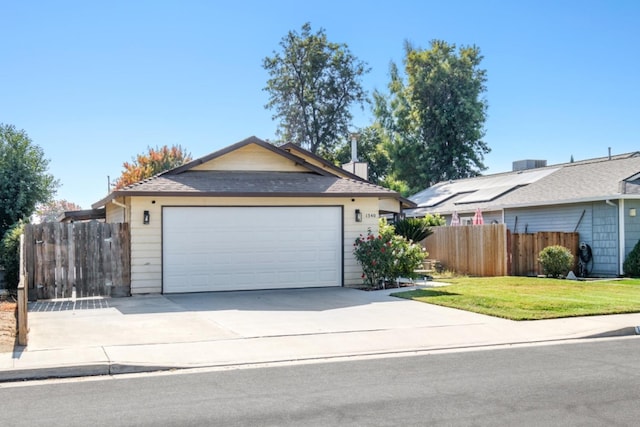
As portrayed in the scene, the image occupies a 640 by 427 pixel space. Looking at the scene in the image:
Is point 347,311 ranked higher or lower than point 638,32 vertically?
lower

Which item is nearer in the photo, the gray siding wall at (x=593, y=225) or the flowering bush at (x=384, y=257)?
the flowering bush at (x=384, y=257)

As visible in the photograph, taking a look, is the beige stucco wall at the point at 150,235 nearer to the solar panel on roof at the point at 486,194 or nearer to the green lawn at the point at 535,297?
the green lawn at the point at 535,297

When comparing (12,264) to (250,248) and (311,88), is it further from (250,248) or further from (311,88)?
(311,88)

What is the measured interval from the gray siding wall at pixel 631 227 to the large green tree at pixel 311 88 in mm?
31648

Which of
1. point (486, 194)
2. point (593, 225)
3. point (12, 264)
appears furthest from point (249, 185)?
point (486, 194)

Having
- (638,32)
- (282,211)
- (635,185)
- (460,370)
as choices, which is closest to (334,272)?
(282,211)

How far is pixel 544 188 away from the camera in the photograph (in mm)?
26938

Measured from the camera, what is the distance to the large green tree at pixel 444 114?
50.1 meters

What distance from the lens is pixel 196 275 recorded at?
17.2 meters

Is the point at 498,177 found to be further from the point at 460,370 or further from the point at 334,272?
the point at 460,370

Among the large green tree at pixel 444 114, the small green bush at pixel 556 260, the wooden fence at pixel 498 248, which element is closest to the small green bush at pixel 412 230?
the wooden fence at pixel 498 248

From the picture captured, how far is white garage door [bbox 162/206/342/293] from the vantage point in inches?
671

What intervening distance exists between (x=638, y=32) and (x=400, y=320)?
2028cm

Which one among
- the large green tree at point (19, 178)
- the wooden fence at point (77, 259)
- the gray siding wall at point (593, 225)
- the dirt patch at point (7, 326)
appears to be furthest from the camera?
the large green tree at point (19, 178)
